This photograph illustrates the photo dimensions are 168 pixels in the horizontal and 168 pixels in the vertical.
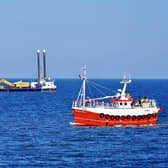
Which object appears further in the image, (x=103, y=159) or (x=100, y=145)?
(x=100, y=145)

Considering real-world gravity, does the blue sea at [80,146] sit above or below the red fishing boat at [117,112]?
below

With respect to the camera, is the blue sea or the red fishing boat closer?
the blue sea

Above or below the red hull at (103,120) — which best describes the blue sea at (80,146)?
below

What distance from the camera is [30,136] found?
3177 inches

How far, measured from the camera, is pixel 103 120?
86.4m

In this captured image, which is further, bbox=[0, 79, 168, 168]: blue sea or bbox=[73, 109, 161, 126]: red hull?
bbox=[73, 109, 161, 126]: red hull

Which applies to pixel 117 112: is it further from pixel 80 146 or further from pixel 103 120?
pixel 80 146

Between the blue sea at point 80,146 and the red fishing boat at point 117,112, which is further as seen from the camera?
the red fishing boat at point 117,112

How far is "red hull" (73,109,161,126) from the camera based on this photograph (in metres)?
85.4

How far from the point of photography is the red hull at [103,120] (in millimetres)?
85394

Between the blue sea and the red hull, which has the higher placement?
the red hull

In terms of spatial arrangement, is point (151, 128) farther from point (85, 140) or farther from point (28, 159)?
point (28, 159)

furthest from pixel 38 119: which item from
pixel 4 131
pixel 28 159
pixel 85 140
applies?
pixel 28 159

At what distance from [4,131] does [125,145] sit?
67.5 ft
